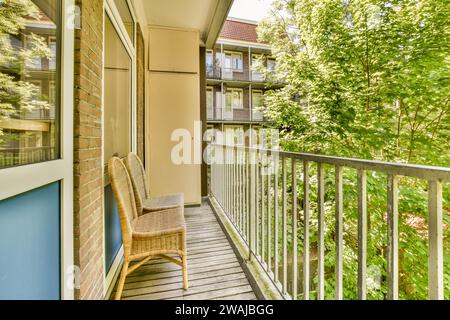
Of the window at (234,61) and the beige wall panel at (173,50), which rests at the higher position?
the window at (234,61)

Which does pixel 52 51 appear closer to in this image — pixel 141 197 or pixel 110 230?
pixel 110 230

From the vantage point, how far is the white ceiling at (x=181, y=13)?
124 inches

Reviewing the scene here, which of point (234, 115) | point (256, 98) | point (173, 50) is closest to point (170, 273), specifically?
point (173, 50)

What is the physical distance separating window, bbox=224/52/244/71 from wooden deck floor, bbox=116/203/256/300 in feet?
37.9

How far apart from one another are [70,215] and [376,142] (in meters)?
5.39

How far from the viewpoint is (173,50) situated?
3.84 metres

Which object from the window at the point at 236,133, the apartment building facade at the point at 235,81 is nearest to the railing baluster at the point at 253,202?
the apartment building facade at the point at 235,81

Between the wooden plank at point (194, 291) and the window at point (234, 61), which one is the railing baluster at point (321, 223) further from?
the window at point (234, 61)

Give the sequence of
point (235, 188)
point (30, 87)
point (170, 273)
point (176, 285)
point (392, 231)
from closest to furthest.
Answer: point (392, 231)
point (30, 87)
point (176, 285)
point (170, 273)
point (235, 188)

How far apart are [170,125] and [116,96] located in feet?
5.70

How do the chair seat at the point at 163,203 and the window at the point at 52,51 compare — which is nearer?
the window at the point at 52,51

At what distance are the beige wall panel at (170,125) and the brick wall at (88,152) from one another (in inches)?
89.8

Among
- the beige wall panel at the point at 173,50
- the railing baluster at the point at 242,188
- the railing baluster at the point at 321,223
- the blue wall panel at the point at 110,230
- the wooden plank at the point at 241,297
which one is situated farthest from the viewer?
the beige wall panel at the point at 173,50
